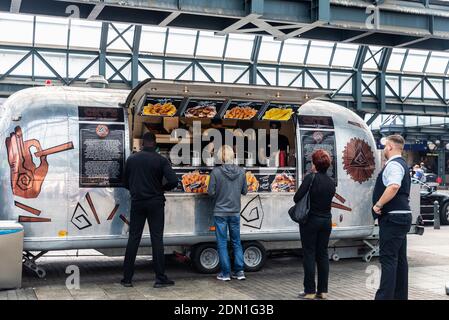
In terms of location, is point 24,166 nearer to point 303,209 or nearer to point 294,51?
point 303,209

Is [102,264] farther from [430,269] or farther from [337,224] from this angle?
[430,269]

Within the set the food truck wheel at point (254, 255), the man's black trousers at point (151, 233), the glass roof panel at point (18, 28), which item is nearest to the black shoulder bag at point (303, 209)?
the man's black trousers at point (151, 233)

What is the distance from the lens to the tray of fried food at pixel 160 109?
28.7 feet

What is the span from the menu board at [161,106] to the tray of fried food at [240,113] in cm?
89

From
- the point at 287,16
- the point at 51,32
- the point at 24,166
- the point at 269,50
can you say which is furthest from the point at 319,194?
the point at 269,50

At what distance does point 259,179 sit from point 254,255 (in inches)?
48.1

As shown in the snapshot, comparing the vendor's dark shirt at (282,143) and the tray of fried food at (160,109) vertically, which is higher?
the tray of fried food at (160,109)

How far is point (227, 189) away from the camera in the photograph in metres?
8.28

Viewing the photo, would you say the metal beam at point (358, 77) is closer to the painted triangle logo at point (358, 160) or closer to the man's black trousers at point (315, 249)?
the painted triangle logo at point (358, 160)

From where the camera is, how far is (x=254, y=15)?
9945mm

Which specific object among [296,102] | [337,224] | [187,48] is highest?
[187,48]
